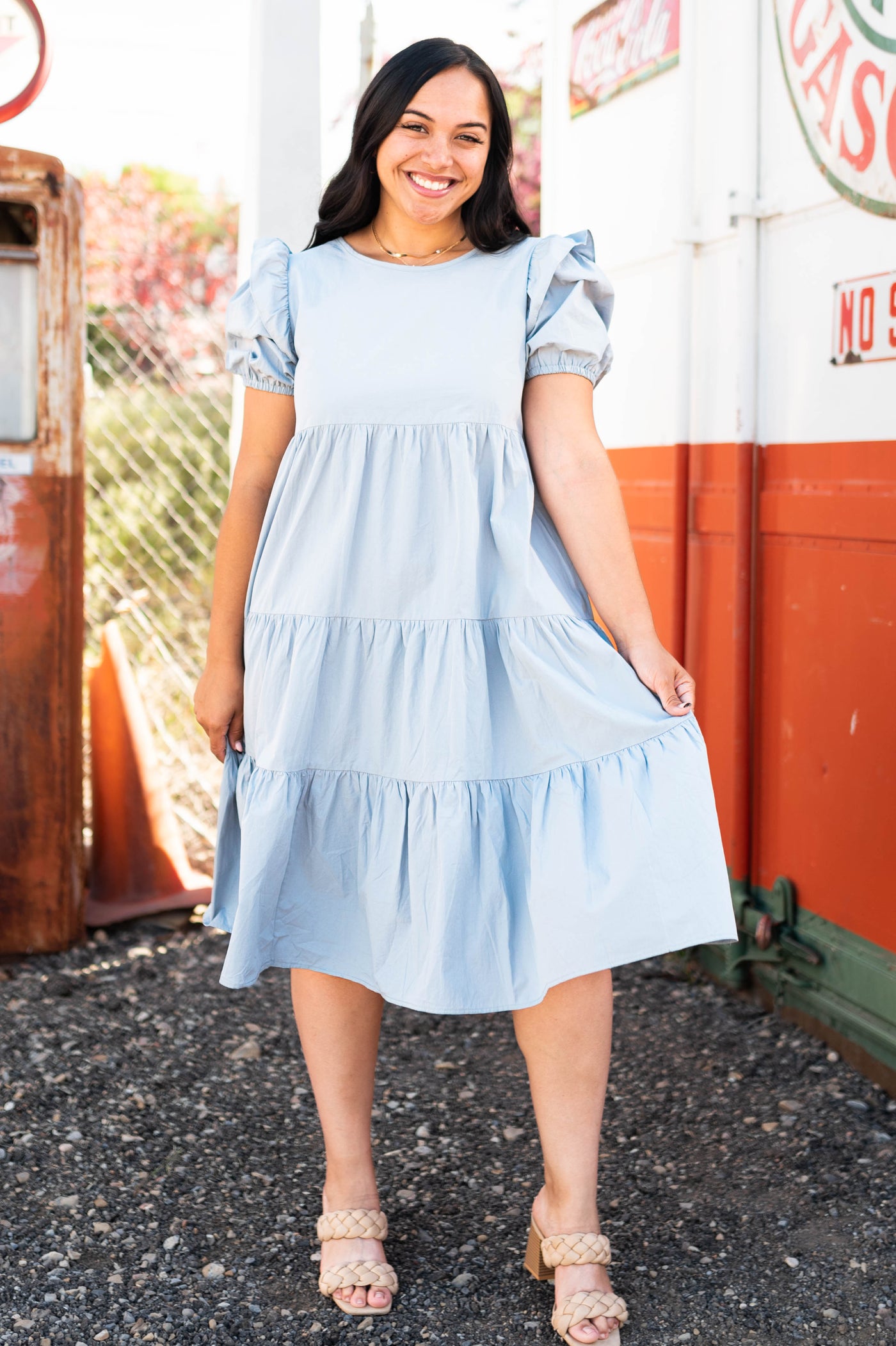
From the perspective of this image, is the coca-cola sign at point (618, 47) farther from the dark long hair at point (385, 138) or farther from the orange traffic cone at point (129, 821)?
the orange traffic cone at point (129, 821)

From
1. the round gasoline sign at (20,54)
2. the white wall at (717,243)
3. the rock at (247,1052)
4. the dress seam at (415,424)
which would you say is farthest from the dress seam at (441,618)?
the round gasoline sign at (20,54)

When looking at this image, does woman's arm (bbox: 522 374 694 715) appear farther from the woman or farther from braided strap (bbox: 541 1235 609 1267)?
braided strap (bbox: 541 1235 609 1267)

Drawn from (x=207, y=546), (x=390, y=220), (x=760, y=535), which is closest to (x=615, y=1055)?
(x=760, y=535)

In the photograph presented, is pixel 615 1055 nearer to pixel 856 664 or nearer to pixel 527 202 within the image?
pixel 856 664

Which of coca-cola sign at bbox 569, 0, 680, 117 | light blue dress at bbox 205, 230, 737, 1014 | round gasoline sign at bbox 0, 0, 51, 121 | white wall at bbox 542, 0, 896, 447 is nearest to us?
light blue dress at bbox 205, 230, 737, 1014

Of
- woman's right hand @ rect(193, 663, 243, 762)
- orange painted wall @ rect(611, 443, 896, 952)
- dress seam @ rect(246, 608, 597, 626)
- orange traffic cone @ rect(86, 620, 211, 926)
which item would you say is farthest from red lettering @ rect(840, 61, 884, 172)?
orange traffic cone @ rect(86, 620, 211, 926)

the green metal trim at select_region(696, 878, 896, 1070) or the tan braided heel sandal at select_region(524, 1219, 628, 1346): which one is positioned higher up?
the green metal trim at select_region(696, 878, 896, 1070)

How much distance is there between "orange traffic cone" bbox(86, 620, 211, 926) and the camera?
13.2ft

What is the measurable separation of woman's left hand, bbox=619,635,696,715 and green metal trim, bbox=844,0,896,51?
147 cm

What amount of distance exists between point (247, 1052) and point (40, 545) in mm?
1432

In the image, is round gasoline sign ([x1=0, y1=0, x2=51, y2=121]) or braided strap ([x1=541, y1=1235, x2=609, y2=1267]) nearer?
braided strap ([x1=541, y1=1235, x2=609, y2=1267])

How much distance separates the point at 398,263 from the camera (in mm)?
2189

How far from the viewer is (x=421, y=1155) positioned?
107 inches

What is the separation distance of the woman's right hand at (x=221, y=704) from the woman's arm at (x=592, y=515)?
0.62m
